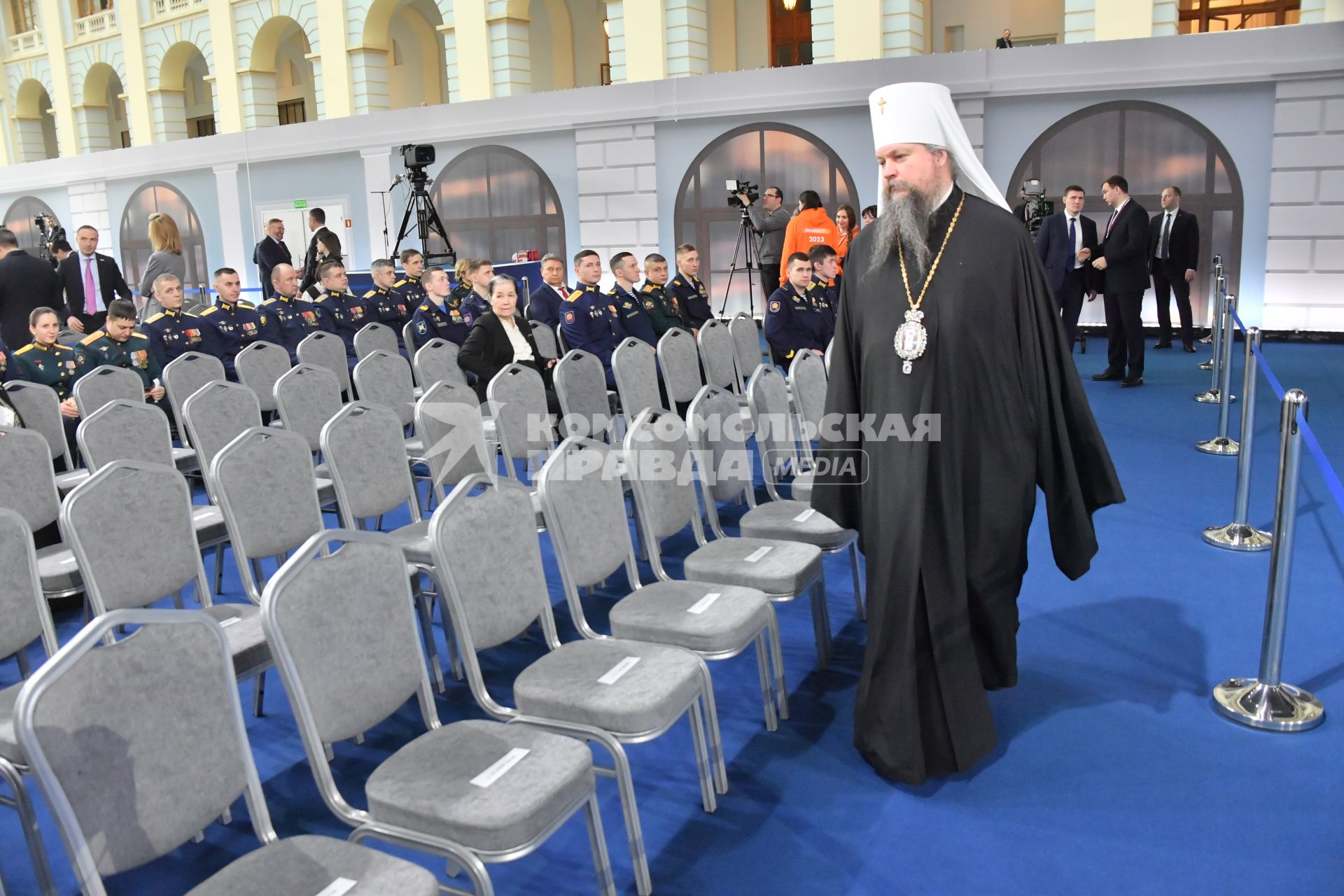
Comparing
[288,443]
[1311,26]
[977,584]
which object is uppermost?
[1311,26]

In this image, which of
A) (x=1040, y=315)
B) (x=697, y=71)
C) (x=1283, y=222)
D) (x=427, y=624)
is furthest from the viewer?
(x=697, y=71)

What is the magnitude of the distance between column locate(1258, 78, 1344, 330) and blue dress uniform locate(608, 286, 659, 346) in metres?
7.82

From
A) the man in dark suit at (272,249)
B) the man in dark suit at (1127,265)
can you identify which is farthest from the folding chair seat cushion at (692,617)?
the man in dark suit at (272,249)

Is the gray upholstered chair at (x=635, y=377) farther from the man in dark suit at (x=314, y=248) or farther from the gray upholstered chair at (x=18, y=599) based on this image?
the man in dark suit at (x=314, y=248)

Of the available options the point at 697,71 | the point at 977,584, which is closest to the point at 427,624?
the point at 977,584

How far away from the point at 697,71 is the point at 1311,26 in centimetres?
741

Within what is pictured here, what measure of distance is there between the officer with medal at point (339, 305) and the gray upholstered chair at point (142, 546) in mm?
5316

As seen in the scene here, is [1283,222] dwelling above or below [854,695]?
above

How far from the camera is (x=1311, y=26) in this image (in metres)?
10.4

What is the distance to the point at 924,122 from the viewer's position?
2811 mm

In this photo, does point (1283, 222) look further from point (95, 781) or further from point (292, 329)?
point (95, 781)

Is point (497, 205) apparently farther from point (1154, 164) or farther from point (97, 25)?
point (97, 25)

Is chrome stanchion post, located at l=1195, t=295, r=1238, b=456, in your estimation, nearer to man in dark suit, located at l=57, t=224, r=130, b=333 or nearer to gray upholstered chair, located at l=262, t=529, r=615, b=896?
gray upholstered chair, located at l=262, t=529, r=615, b=896

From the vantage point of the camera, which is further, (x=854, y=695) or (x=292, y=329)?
(x=292, y=329)
